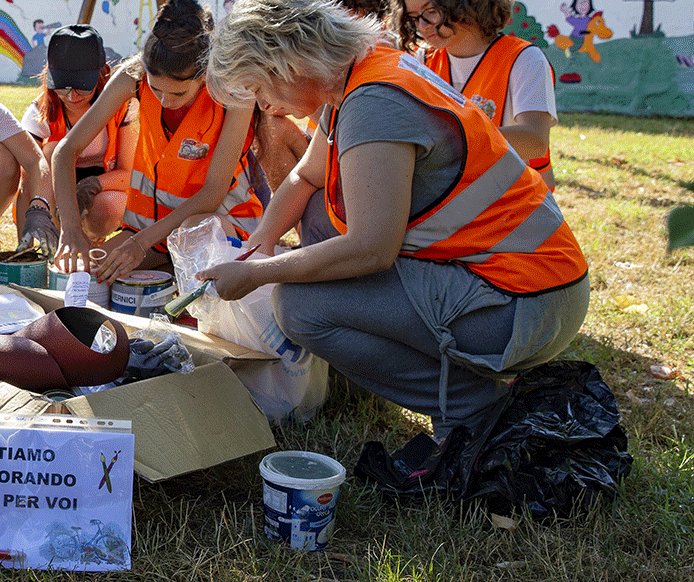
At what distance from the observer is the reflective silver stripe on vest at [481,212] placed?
79.4 inches

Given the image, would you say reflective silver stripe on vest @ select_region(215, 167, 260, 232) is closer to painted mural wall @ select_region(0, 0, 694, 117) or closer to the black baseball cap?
the black baseball cap

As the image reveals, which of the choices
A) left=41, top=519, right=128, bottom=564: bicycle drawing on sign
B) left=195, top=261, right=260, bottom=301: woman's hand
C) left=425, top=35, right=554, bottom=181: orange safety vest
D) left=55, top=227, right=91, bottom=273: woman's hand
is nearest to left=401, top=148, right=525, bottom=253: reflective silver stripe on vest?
left=195, top=261, right=260, bottom=301: woman's hand

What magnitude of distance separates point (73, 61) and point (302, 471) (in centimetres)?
247

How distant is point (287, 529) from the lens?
1.78m

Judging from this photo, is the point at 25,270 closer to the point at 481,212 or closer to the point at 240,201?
the point at 240,201

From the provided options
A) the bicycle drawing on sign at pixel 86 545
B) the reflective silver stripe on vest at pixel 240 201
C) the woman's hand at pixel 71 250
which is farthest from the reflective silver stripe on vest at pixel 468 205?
the woman's hand at pixel 71 250

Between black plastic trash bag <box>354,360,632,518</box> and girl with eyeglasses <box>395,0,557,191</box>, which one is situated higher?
girl with eyeglasses <box>395,0,557,191</box>

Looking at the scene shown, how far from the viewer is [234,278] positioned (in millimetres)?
2109

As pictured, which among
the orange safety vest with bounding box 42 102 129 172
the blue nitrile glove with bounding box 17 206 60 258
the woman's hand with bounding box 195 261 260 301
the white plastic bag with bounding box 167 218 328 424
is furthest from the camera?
the orange safety vest with bounding box 42 102 129 172

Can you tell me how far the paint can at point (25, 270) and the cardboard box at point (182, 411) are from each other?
0.97 m

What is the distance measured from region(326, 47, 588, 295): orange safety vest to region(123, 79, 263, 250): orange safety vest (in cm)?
118

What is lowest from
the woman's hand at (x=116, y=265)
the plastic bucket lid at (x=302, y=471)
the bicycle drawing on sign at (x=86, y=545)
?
the bicycle drawing on sign at (x=86, y=545)

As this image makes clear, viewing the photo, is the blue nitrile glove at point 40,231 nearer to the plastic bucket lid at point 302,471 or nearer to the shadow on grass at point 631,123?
the plastic bucket lid at point 302,471

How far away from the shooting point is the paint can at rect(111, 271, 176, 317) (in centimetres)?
276
